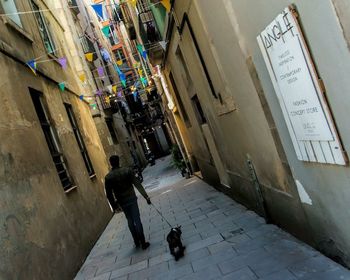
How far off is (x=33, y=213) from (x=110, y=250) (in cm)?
281

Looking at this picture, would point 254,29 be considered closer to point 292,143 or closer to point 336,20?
point 292,143

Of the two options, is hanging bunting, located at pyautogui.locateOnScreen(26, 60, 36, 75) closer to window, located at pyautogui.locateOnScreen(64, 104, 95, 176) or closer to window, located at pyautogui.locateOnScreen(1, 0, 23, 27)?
window, located at pyautogui.locateOnScreen(1, 0, 23, 27)

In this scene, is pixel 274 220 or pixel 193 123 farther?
pixel 193 123

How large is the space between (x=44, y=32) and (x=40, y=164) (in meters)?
6.10

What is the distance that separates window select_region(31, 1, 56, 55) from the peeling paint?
9282 mm

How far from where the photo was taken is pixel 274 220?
273 inches

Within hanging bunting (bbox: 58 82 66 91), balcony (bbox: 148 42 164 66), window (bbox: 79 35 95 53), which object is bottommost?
hanging bunting (bbox: 58 82 66 91)

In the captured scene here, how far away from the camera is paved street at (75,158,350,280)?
511 cm

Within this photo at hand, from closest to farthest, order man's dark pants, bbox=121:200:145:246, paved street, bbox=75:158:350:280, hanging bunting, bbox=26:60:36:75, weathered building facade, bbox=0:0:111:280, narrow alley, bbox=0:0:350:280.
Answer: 1. narrow alley, bbox=0:0:350:280
2. paved street, bbox=75:158:350:280
3. weathered building facade, bbox=0:0:111:280
4. man's dark pants, bbox=121:200:145:246
5. hanging bunting, bbox=26:60:36:75

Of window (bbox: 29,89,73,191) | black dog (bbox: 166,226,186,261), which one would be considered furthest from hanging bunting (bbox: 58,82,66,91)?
black dog (bbox: 166,226,186,261)

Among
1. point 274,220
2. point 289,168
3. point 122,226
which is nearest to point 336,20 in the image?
point 289,168

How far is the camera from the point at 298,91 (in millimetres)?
4391

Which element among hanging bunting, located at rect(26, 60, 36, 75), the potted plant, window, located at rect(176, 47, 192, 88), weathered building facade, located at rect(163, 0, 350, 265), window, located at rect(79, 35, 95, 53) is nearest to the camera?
weathered building facade, located at rect(163, 0, 350, 265)

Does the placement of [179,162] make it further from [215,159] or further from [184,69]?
[215,159]
